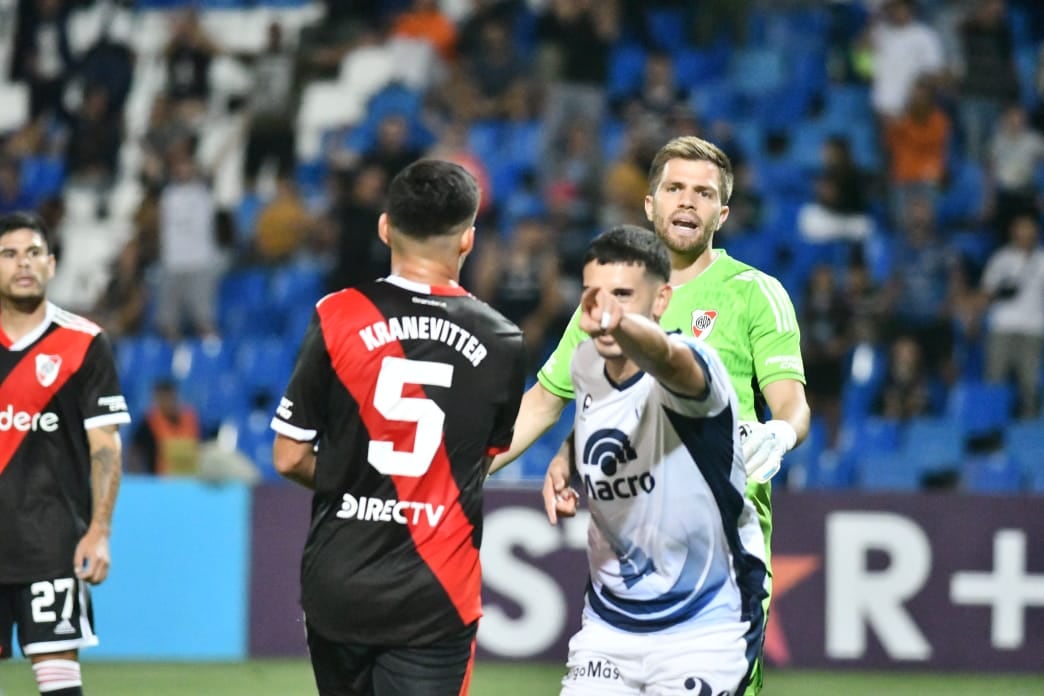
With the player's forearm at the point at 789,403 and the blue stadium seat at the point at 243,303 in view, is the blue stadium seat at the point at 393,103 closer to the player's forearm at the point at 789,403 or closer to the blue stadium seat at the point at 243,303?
the blue stadium seat at the point at 243,303

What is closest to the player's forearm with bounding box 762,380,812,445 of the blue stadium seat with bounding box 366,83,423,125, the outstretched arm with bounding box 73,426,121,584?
the outstretched arm with bounding box 73,426,121,584

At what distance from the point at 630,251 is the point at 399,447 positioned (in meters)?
0.77

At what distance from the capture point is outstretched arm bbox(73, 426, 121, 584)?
6.29 meters

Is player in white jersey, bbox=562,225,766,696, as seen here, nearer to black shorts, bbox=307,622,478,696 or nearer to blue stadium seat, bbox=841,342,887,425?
black shorts, bbox=307,622,478,696

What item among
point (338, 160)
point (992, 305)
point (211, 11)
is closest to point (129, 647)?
point (338, 160)

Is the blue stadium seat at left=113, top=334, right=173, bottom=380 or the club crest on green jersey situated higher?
the club crest on green jersey

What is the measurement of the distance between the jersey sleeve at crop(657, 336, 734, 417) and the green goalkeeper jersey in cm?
80

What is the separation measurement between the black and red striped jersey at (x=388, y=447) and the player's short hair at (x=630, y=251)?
0.36 m

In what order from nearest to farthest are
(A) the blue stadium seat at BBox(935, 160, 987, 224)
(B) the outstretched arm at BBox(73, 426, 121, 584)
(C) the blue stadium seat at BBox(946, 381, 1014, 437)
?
(B) the outstretched arm at BBox(73, 426, 121, 584) < (C) the blue stadium seat at BBox(946, 381, 1014, 437) < (A) the blue stadium seat at BBox(935, 160, 987, 224)

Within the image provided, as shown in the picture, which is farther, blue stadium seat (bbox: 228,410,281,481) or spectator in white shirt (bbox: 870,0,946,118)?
spectator in white shirt (bbox: 870,0,946,118)

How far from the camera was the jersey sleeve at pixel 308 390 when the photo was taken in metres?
4.37

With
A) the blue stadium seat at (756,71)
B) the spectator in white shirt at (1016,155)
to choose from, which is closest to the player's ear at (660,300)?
the spectator in white shirt at (1016,155)

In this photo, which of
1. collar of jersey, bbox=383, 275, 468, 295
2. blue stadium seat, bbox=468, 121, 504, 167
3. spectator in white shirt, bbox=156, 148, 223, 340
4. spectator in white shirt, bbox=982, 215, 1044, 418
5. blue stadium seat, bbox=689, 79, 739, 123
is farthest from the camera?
blue stadium seat, bbox=689, 79, 739, 123

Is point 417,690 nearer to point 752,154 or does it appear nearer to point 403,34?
point 752,154
